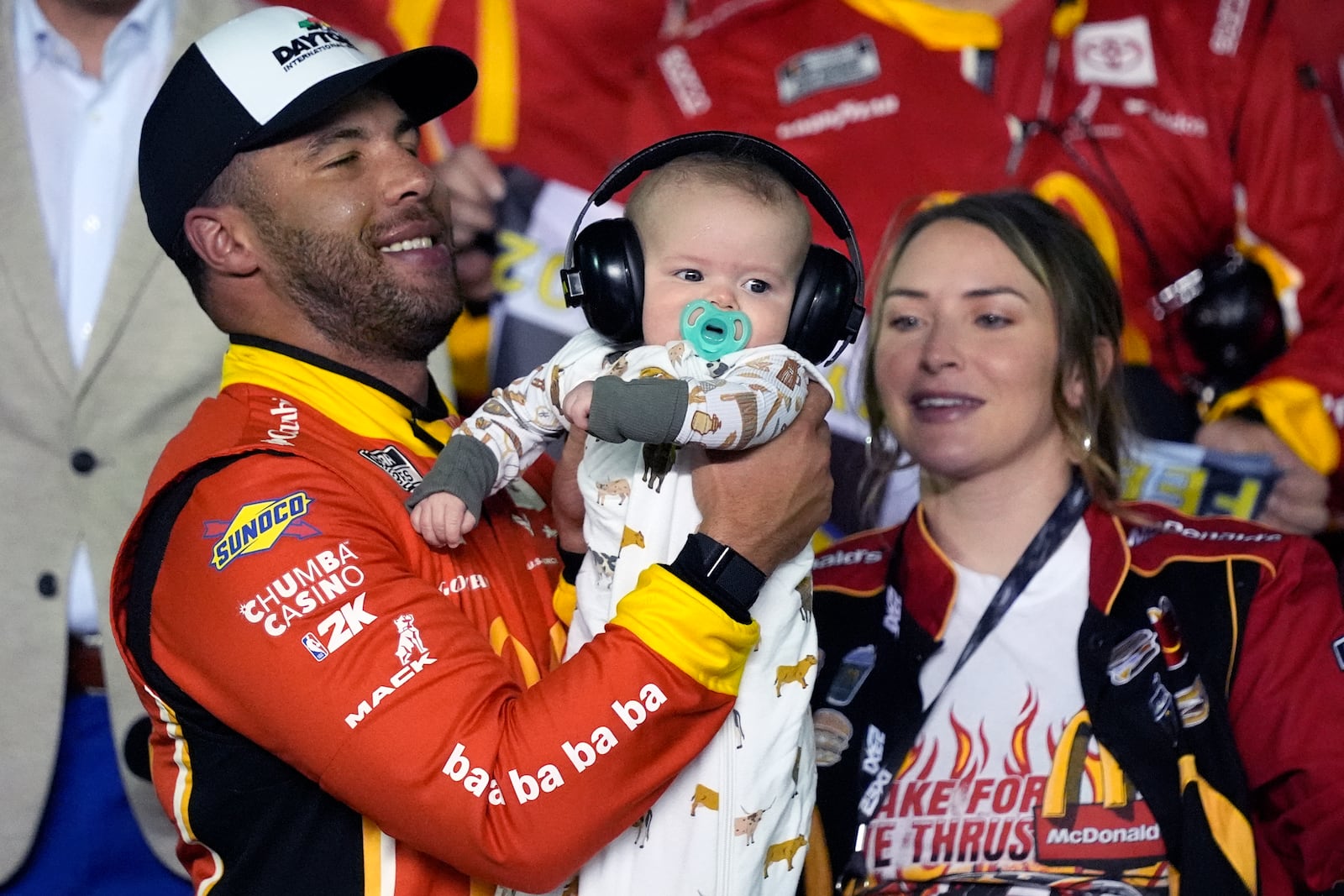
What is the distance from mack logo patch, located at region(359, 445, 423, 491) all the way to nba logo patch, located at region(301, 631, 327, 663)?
0.24 metres

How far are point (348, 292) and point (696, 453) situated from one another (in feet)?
1.69

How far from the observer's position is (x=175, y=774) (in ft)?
5.08

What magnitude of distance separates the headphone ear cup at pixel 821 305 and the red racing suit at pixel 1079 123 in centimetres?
134

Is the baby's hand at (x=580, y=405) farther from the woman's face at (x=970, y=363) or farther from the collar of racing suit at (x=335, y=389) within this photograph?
the woman's face at (x=970, y=363)

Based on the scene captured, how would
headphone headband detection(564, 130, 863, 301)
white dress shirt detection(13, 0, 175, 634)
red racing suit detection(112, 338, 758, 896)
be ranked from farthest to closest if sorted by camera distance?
white dress shirt detection(13, 0, 175, 634)
headphone headband detection(564, 130, 863, 301)
red racing suit detection(112, 338, 758, 896)

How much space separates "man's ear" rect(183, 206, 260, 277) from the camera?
175 centimetres

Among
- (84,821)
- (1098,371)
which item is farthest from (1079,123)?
(84,821)

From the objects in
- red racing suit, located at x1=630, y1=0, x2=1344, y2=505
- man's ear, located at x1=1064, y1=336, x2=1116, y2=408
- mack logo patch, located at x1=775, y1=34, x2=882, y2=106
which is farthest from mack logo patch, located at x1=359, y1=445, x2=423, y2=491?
mack logo patch, located at x1=775, y1=34, x2=882, y2=106

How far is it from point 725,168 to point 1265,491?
1.43 m

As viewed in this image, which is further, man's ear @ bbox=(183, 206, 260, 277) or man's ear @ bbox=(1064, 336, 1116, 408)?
man's ear @ bbox=(1064, 336, 1116, 408)

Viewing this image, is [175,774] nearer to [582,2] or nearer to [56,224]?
[56,224]

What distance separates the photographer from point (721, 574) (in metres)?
1.38

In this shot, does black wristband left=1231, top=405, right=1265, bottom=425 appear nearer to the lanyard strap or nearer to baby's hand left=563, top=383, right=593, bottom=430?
the lanyard strap

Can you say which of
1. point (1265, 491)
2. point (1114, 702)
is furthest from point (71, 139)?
point (1265, 491)
